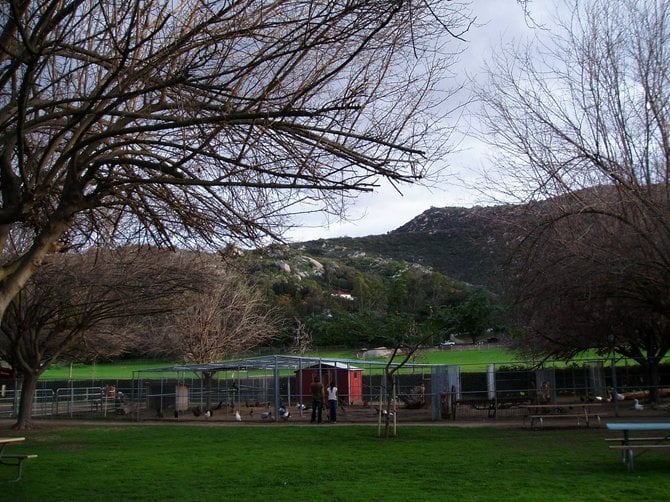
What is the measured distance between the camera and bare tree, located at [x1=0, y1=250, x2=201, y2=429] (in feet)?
73.3

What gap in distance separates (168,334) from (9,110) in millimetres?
33787

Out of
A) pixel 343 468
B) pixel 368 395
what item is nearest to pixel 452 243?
pixel 368 395

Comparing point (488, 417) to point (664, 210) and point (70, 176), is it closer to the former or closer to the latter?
point (664, 210)

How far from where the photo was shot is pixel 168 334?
135 ft

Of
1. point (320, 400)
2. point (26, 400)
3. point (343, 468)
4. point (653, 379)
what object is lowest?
point (343, 468)

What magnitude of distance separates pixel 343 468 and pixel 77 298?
1498 cm

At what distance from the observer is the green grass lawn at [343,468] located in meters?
10.2

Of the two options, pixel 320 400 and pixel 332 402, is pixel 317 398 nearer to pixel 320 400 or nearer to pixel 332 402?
pixel 320 400

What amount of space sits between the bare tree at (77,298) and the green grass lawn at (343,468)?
486 cm

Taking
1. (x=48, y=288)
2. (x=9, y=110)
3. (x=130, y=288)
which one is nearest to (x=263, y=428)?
(x=130, y=288)

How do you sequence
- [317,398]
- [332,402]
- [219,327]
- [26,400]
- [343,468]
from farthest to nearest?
[219,327] < [332,402] < [317,398] < [26,400] < [343,468]

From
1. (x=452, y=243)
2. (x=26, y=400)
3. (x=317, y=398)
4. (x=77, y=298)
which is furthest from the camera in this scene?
(x=452, y=243)

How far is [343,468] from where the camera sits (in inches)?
515

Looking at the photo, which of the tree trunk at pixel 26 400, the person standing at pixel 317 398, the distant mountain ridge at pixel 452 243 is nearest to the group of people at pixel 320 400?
the person standing at pixel 317 398
